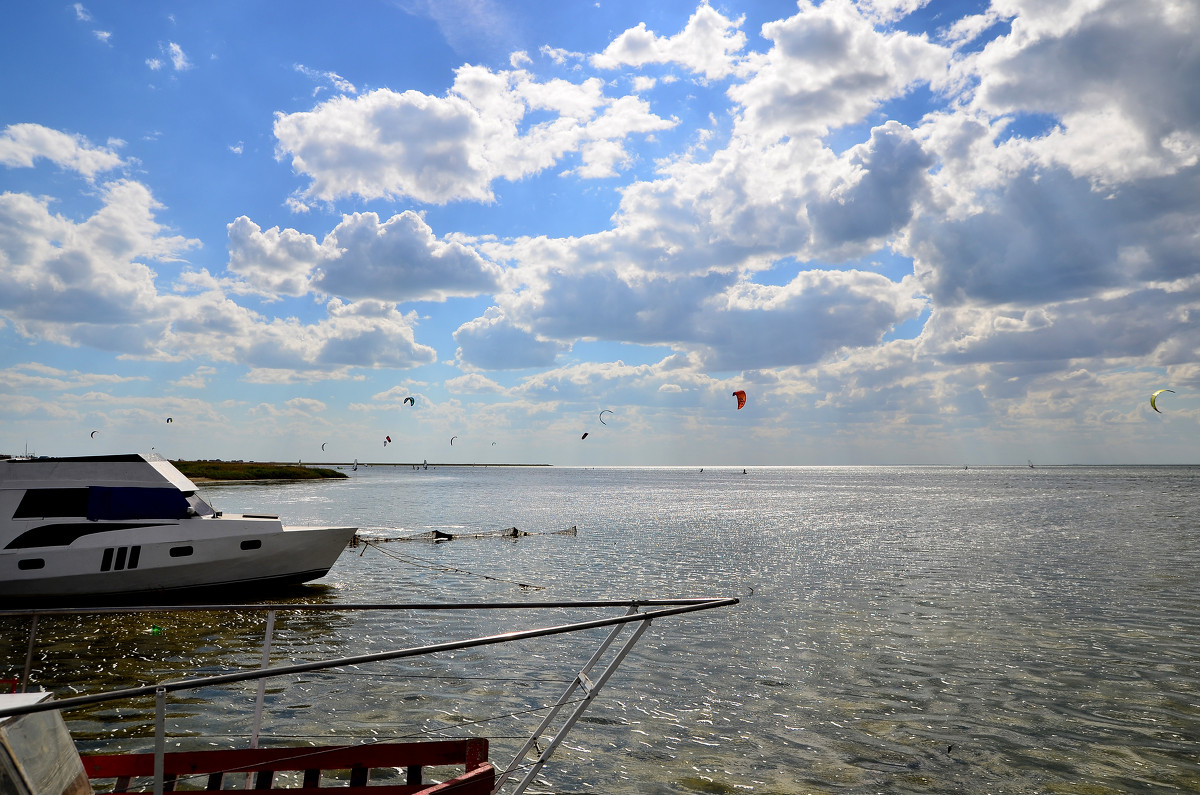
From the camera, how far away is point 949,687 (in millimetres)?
12625

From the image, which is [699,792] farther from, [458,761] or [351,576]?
[351,576]

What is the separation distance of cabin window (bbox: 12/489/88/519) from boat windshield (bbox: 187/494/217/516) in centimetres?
232

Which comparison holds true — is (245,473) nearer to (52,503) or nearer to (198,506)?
(198,506)

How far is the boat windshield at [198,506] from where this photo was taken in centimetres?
1874

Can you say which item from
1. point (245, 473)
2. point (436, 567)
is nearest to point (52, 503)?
point (436, 567)

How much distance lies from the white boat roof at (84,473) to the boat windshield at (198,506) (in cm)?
39

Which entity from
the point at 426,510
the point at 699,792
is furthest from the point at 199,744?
the point at 426,510

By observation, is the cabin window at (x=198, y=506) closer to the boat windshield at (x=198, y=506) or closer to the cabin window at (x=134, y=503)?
the boat windshield at (x=198, y=506)

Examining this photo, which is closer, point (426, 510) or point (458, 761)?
point (458, 761)

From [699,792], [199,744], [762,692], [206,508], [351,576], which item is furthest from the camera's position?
[351,576]

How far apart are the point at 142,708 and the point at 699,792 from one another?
923cm

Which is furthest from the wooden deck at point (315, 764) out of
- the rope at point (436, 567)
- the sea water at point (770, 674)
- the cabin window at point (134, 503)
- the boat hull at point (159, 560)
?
the rope at point (436, 567)

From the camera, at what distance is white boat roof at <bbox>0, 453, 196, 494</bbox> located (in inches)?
680

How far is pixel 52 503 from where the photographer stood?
56.8 feet
